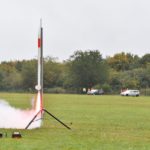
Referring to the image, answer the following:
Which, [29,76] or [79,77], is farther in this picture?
[29,76]

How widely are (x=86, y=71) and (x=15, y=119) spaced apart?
117 meters

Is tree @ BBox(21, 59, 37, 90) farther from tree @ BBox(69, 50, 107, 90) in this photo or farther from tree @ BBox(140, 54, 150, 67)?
tree @ BBox(140, 54, 150, 67)

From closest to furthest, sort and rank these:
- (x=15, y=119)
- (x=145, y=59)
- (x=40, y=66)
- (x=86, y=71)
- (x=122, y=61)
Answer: (x=40, y=66)
(x=15, y=119)
(x=86, y=71)
(x=145, y=59)
(x=122, y=61)

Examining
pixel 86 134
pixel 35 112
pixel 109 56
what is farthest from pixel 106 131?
pixel 109 56

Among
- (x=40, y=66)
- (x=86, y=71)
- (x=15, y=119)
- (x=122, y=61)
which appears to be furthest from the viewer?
(x=122, y=61)

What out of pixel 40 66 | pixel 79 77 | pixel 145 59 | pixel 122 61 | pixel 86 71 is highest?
pixel 145 59

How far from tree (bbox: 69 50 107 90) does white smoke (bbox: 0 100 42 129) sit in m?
116

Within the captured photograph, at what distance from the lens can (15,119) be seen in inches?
875

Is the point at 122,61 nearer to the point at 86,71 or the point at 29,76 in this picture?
the point at 86,71

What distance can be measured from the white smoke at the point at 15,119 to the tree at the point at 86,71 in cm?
11560

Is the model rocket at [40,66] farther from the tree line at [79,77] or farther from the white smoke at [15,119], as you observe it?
the tree line at [79,77]

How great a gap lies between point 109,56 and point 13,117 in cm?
14917

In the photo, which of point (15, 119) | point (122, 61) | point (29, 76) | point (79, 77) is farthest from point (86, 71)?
point (15, 119)

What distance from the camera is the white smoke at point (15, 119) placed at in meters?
21.3
